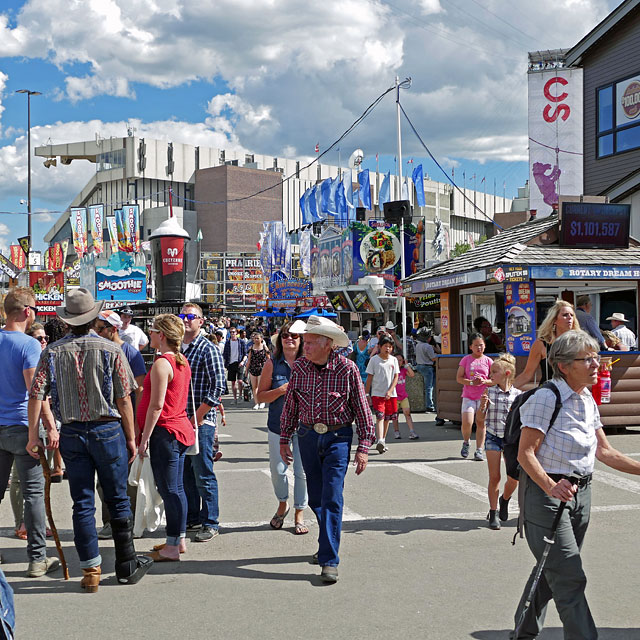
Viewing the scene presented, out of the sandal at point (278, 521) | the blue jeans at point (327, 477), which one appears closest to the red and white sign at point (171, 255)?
the sandal at point (278, 521)

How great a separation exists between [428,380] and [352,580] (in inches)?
477

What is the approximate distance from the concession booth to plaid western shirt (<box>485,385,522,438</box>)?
18.8 feet

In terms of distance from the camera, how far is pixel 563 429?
3971mm

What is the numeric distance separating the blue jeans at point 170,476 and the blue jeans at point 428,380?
1159 centimetres

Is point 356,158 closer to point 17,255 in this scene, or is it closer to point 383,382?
point 17,255

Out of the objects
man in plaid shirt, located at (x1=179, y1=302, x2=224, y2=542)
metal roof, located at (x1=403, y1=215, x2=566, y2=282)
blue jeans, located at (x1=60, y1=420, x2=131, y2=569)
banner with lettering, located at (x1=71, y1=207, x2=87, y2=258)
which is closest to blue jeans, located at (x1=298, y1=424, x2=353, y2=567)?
man in plaid shirt, located at (x1=179, y1=302, x2=224, y2=542)

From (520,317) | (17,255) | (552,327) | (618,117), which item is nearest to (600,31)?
(618,117)

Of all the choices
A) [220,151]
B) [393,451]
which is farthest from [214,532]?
[220,151]

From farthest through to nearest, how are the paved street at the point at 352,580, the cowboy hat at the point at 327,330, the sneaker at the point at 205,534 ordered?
the sneaker at the point at 205,534 < the cowboy hat at the point at 327,330 < the paved street at the point at 352,580

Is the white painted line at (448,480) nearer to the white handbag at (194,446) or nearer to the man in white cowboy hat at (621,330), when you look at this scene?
the white handbag at (194,446)

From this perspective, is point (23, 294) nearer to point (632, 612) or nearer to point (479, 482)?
point (632, 612)

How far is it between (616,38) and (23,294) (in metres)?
20.6

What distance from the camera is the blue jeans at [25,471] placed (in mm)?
5883

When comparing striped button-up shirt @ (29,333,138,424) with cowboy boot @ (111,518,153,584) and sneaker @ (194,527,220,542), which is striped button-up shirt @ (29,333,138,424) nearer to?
cowboy boot @ (111,518,153,584)
